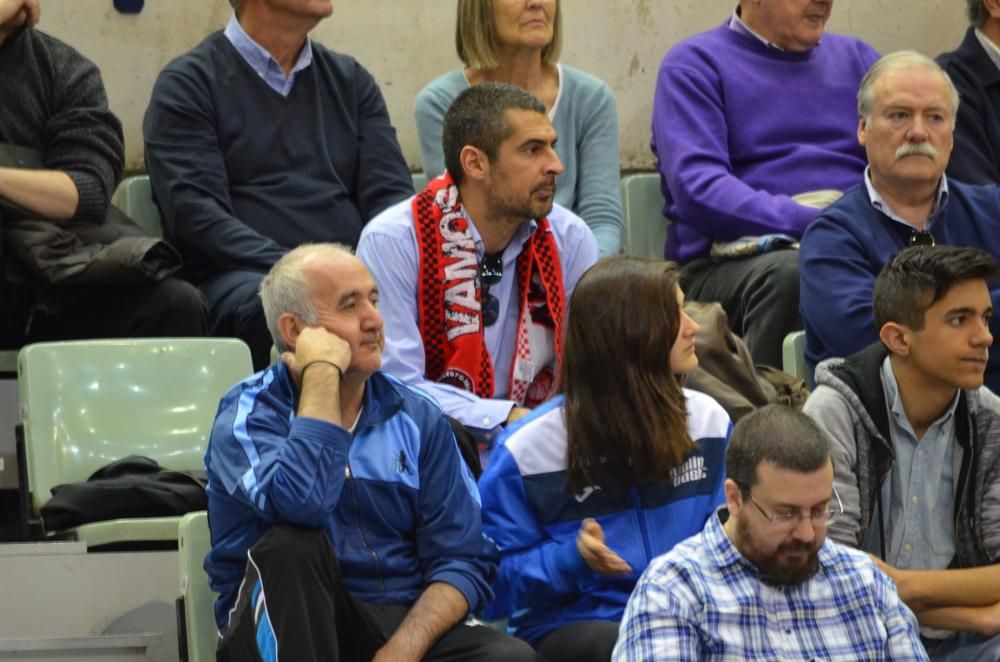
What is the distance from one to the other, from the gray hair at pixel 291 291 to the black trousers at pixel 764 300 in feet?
4.55

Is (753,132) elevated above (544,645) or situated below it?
above

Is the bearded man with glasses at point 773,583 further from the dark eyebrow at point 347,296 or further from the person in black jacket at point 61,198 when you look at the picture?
the person in black jacket at point 61,198

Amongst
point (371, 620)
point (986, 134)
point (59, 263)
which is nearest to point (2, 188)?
point (59, 263)

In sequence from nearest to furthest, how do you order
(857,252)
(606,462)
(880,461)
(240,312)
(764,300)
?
(606,462) < (880,461) < (857,252) < (240,312) < (764,300)

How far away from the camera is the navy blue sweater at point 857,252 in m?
3.71

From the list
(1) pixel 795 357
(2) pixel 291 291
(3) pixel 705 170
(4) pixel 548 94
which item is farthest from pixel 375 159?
(2) pixel 291 291

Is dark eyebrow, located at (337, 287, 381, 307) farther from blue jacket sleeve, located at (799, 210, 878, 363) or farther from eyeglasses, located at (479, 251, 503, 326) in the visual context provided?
blue jacket sleeve, located at (799, 210, 878, 363)

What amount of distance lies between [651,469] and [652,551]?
0.14 m

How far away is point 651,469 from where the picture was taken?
9.55 ft

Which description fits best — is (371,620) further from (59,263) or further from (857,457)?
(59,263)

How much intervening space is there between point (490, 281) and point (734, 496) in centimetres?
115

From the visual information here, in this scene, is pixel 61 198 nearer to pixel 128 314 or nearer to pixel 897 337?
pixel 128 314

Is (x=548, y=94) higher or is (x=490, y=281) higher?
(x=548, y=94)

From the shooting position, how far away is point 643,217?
476 cm
